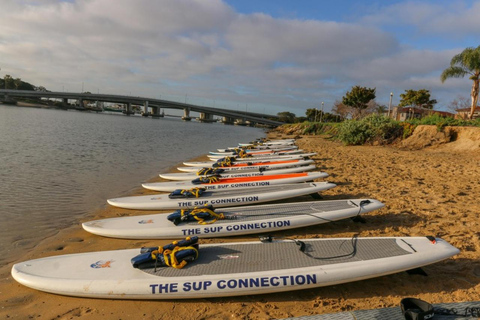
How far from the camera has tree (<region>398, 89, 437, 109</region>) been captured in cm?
3219

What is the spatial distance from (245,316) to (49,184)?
7724 millimetres

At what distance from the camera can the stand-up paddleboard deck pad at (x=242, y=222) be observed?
4.43 m

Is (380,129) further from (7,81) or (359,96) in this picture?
(7,81)

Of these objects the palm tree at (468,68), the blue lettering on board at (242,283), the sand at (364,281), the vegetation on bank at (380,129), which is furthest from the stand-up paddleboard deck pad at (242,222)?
the palm tree at (468,68)

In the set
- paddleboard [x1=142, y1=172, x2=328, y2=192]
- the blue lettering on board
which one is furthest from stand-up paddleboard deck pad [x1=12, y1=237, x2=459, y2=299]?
paddleboard [x1=142, y1=172, x2=328, y2=192]

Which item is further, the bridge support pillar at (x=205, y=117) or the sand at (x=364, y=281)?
the bridge support pillar at (x=205, y=117)

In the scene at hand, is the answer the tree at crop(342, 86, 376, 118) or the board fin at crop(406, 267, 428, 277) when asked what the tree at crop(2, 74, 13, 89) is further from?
the board fin at crop(406, 267, 428, 277)

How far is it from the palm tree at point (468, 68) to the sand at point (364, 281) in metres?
13.7

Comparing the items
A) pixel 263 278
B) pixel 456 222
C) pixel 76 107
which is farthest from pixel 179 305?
pixel 76 107

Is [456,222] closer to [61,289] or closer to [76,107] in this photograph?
[61,289]

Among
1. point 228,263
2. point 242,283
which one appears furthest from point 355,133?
point 242,283

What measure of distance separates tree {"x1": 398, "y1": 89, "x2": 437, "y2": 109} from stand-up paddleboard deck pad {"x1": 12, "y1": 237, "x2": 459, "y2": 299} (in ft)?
118

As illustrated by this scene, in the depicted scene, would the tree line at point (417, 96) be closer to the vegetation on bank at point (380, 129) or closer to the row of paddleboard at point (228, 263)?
the vegetation on bank at point (380, 129)

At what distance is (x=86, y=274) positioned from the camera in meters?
3.18
